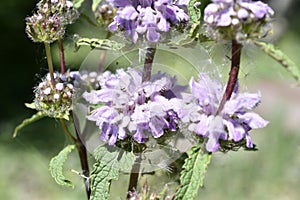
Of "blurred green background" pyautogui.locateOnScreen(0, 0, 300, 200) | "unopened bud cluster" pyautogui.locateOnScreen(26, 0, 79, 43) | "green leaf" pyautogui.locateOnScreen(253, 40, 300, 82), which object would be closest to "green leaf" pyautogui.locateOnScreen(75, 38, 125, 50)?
"unopened bud cluster" pyautogui.locateOnScreen(26, 0, 79, 43)

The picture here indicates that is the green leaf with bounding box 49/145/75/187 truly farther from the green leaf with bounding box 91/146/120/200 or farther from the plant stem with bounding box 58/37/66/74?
the plant stem with bounding box 58/37/66/74

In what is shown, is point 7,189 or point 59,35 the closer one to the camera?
point 59,35

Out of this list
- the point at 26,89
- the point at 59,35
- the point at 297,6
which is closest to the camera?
the point at 59,35

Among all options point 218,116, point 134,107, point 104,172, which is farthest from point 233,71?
point 104,172

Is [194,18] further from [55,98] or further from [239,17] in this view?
[55,98]

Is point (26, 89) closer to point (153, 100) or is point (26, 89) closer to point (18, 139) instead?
point (18, 139)

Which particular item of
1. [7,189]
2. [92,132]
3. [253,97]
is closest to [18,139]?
[7,189]
